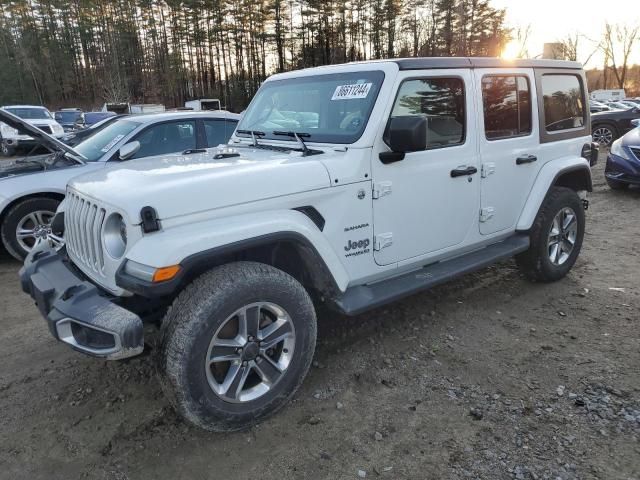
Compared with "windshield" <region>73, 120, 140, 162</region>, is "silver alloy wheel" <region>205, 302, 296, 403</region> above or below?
below

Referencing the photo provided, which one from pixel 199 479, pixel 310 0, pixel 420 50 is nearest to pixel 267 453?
pixel 199 479

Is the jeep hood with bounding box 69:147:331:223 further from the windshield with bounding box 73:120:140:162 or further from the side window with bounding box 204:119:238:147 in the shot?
the side window with bounding box 204:119:238:147

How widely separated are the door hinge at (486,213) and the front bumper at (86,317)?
2767 millimetres

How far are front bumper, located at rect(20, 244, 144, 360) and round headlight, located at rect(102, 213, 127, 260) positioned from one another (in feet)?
0.82

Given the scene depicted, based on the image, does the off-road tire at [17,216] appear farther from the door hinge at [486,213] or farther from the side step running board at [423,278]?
the door hinge at [486,213]

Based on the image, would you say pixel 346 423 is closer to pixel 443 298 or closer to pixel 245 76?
pixel 443 298

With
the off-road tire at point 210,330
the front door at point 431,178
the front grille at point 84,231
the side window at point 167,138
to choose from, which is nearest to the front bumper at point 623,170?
the front door at point 431,178

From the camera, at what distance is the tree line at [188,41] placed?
40.6 meters

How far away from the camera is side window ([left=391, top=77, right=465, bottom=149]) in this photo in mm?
3357

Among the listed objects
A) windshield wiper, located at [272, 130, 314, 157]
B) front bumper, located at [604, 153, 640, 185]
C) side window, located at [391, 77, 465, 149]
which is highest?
side window, located at [391, 77, 465, 149]

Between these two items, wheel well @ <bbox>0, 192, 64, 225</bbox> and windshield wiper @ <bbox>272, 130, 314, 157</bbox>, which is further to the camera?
wheel well @ <bbox>0, 192, 64, 225</bbox>

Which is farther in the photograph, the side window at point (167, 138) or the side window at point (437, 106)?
the side window at point (167, 138)

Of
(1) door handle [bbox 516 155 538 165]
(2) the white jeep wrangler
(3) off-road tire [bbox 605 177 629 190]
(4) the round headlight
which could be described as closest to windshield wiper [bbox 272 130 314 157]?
(2) the white jeep wrangler

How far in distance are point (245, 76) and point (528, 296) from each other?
43.3 meters
